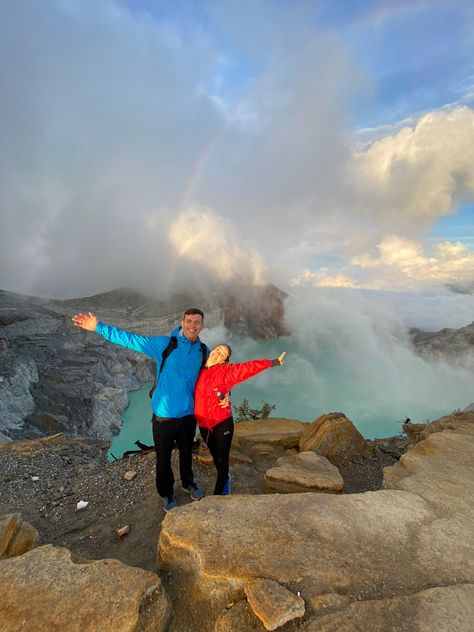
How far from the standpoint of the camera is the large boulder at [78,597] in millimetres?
3184

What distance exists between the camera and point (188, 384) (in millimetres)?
5824

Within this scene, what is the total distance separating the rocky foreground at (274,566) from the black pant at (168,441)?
0.97 m

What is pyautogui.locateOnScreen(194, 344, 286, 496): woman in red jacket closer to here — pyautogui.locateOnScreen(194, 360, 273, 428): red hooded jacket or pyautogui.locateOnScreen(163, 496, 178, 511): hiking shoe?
pyautogui.locateOnScreen(194, 360, 273, 428): red hooded jacket

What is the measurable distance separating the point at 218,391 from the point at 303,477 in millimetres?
3383

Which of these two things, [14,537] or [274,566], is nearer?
[274,566]

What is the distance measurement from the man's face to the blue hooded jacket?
0.12 m

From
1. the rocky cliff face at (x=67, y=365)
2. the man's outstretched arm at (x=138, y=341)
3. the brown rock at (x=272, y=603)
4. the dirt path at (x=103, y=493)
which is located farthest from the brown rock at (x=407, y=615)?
the rocky cliff face at (x=67, y=365)

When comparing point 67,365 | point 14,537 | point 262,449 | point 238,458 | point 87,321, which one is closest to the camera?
point 14,537

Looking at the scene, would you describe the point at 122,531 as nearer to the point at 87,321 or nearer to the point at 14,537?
the point at 14,537

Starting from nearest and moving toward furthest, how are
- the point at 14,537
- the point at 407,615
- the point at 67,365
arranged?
the point at 407,615 < the point at 14,537 < the point at 67,365

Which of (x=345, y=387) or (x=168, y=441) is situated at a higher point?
(x=168, y=441)

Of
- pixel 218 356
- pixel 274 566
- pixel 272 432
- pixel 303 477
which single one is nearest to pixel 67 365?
pixel 272 432

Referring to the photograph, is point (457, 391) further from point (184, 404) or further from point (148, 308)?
point (184, 404)

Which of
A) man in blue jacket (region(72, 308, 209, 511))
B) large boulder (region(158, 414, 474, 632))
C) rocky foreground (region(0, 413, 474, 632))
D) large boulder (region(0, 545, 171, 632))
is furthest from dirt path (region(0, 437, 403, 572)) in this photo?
large boulder (region(0, 545, 171, 632))
